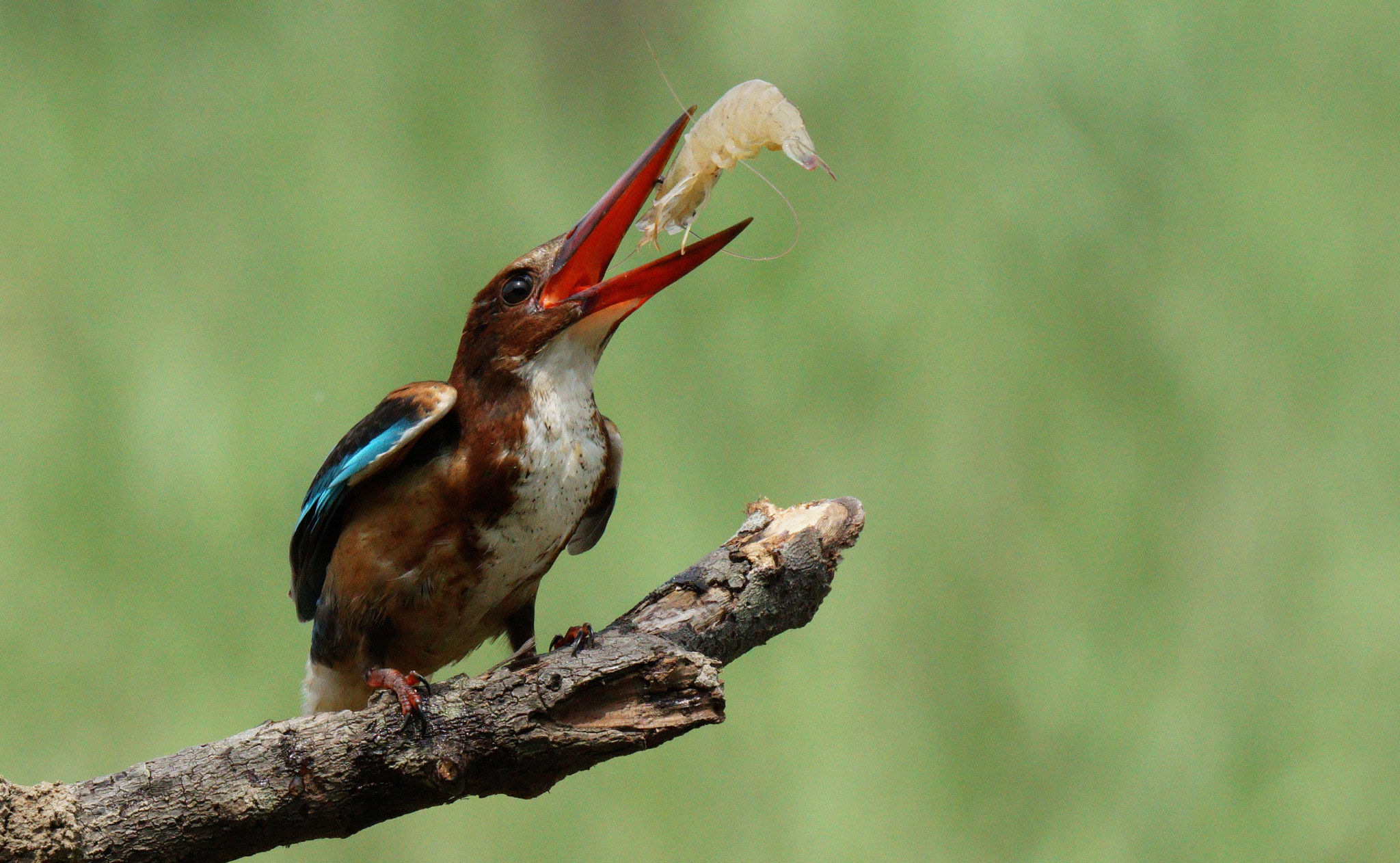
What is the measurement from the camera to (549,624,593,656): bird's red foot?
1629 mm

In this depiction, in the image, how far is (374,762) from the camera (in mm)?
1503

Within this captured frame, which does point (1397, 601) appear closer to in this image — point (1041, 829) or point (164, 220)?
point (1041, 829)

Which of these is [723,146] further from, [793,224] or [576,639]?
[793,224]

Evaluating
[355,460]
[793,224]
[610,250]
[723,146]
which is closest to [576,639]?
[355,460]

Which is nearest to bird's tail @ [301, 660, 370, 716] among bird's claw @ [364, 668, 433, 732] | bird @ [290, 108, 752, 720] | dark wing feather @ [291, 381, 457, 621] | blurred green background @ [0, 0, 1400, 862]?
bird @ [290, 108, 752, 720]

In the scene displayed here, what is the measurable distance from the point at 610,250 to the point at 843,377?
5.10 ft

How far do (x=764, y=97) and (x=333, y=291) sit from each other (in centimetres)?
186

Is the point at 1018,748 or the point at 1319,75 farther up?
the point at 1319,75

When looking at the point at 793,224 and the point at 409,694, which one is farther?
the point at 793,224

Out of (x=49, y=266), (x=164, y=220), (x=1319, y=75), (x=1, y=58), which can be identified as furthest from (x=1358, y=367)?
(x=1, y=58)

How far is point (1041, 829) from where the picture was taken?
11.0ft

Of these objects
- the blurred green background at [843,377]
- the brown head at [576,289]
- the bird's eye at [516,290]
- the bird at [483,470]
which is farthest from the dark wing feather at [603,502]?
the blurred green background at [843,377]

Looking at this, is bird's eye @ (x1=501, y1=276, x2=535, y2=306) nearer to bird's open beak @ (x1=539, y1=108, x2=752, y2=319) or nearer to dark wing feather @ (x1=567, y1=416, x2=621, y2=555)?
bird's open beak @ (x1=539, y1=108, x2=752, y2=319)

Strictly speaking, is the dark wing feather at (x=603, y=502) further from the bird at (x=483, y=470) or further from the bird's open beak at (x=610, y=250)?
the bird's open beak at (x=610, y=250)
